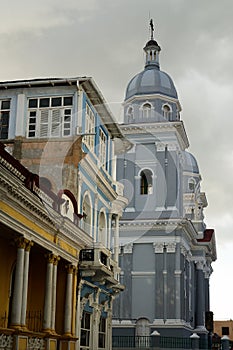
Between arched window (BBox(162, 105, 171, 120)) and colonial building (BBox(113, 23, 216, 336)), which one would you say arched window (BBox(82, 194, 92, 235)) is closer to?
colonial building (BBox(113, 23, 216, 336))

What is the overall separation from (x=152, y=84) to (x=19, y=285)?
36.7m

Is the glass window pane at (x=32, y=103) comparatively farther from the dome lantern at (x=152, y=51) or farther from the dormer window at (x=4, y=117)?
the dome lantern at (x=152, y=51)

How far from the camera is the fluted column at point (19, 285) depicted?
63.2 ft

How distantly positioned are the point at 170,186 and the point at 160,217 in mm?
2824

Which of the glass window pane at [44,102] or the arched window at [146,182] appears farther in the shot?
the arched window at [146,182]

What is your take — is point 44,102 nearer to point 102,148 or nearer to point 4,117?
point 4,117

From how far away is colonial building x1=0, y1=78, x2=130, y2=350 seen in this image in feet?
65.3

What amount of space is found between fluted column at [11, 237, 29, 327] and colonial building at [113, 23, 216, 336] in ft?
94.0

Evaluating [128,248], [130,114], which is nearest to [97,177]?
[128,248]

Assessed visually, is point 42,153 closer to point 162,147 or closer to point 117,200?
point 117,200

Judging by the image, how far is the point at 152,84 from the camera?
54031 mm

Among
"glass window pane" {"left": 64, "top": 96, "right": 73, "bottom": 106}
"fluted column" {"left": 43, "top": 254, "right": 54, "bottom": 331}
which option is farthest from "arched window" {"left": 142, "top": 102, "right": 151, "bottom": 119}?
"fluted column" {"left": 43, "top": 254, "right": 54, "bottom": 331}

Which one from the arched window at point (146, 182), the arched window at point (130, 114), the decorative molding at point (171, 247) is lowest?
the decorative molding at point (171, 247)

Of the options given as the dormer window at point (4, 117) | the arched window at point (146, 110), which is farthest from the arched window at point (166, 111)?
the dormer window at point (4, 117)
